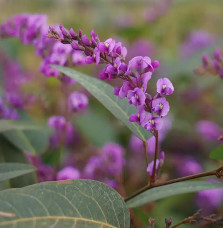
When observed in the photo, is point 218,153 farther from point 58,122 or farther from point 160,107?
point 58,122

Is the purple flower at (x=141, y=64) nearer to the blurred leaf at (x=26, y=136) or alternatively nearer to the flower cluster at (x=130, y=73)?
the flower cluster at (x=130, y=73)

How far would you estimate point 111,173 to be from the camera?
910mm

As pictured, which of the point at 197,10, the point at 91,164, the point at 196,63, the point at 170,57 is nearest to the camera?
the point at 91,164

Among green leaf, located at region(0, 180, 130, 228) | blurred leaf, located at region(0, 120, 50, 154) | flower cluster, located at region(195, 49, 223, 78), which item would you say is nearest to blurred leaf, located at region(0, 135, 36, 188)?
blurred leaf, located at region(0, 120, 50, 154)

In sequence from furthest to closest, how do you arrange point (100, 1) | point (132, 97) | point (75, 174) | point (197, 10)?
point (100, 1)
point (197, 10)
point (75, 174)
point (132, 97)

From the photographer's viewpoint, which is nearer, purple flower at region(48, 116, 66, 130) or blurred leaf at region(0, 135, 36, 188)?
blurred leaf at region(0, 135, 36, 188)

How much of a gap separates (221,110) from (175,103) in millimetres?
191

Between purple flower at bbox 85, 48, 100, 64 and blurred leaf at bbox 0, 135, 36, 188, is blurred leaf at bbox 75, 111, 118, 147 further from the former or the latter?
purple flower at bbox 85, 48, 100, 64

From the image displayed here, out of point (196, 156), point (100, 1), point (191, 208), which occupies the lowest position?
point (191, 208)

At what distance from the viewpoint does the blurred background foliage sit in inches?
54.6

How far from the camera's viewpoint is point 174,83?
173 centimetres

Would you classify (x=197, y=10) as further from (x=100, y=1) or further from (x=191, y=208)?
(x=191, y=208)

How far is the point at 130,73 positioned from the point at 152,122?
2.9 inches

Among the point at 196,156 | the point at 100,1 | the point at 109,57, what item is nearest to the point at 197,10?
the point at 100,1
